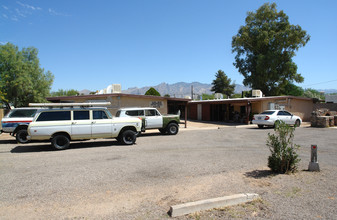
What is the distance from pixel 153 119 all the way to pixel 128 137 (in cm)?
358

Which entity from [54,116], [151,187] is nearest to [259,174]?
[151,187]

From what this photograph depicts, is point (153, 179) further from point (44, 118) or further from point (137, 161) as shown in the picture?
point (44, 118)

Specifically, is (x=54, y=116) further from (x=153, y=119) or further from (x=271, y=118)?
(x=271, y=118)

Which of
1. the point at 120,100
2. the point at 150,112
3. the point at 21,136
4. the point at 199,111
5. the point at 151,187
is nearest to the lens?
the point at 151,187

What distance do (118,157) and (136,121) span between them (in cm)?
336

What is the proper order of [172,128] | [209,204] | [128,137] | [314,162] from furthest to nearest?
[172,128] < [128,137] < [314,162] < [209,204]

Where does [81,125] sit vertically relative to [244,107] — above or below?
below

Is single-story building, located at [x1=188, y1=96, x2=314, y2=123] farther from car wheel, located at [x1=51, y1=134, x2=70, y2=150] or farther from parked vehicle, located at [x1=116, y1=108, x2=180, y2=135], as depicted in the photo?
car wheel, located at [x1=51, y1=134, x2=70, y2=150]

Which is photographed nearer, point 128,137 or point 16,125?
point 128,137

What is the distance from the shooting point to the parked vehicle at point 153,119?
1405cm

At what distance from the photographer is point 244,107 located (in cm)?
2683

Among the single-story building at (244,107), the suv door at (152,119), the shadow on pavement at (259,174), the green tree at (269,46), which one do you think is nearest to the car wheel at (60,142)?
the suv door at (152,119)

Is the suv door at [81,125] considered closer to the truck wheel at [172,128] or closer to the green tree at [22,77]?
the truck wheel at [172,128]

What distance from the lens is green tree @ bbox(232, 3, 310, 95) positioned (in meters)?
36.7
